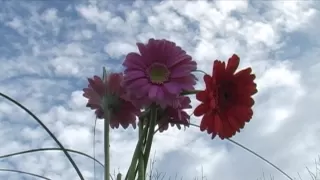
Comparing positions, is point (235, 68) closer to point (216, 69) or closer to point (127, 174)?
point (216, 69)

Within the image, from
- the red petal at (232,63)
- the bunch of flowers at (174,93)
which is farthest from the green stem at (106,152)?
the red petal at (232,63)

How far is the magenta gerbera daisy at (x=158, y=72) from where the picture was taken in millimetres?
418

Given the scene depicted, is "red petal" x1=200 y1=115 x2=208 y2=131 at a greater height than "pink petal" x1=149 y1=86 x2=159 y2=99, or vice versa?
"pink petal" x1=149 y1=86 x2=159 y2=99

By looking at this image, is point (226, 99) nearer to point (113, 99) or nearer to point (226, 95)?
point (226, 95)

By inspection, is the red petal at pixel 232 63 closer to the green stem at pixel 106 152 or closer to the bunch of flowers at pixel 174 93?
the bunch of flowers at pixel 174 93

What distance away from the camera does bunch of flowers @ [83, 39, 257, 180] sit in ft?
1.36

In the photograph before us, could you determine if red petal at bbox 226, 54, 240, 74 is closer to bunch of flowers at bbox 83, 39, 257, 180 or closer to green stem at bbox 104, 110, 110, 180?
bunch of flowers at bbox 83, 39, 257, 180

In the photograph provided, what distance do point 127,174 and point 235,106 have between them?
10 cm

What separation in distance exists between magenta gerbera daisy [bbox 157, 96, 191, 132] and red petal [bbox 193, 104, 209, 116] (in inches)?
0.8

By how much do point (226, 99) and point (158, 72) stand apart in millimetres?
62

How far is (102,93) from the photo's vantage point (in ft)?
1.56

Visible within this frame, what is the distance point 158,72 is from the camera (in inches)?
17.2

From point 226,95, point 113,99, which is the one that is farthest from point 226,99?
point 113,99

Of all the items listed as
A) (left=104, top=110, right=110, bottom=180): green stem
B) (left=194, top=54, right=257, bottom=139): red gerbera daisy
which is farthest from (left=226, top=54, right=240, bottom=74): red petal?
(left=104, top=110, right=110, bottom=180): green stem
